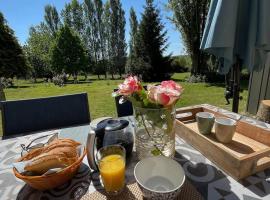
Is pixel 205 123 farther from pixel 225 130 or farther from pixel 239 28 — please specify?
pixel 239 28

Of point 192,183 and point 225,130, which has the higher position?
point 225,130

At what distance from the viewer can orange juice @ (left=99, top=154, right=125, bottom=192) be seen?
0.60 m

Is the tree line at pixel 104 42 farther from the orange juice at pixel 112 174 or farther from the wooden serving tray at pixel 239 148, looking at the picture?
the orange juice at pixel 112 174

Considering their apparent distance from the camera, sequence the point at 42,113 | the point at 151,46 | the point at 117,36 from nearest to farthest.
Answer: the point at 42,113
the point at 151,46
the point at 117,36

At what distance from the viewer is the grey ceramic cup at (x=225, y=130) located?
2.71ft

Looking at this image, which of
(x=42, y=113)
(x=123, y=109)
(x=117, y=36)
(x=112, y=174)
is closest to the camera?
(x=112, y=174)

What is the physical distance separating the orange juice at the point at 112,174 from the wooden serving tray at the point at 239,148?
43 cm

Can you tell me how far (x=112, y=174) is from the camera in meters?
0.60

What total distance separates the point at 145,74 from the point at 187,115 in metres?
8.72

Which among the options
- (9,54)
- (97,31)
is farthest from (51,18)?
(9,54)

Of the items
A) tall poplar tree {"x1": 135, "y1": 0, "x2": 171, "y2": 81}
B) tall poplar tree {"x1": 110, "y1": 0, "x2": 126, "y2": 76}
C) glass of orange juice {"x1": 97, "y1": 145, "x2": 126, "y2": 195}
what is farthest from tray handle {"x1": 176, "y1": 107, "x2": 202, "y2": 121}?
tall poplar tree {"x1": 110, "y1": 0, "x2": 126, "y2": 76}

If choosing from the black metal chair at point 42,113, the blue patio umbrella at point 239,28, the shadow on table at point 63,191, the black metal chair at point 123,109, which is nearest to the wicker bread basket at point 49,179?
the shadow on table at point 63,191

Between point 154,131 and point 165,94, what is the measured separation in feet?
0.62

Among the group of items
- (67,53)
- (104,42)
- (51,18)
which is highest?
(51,18)
